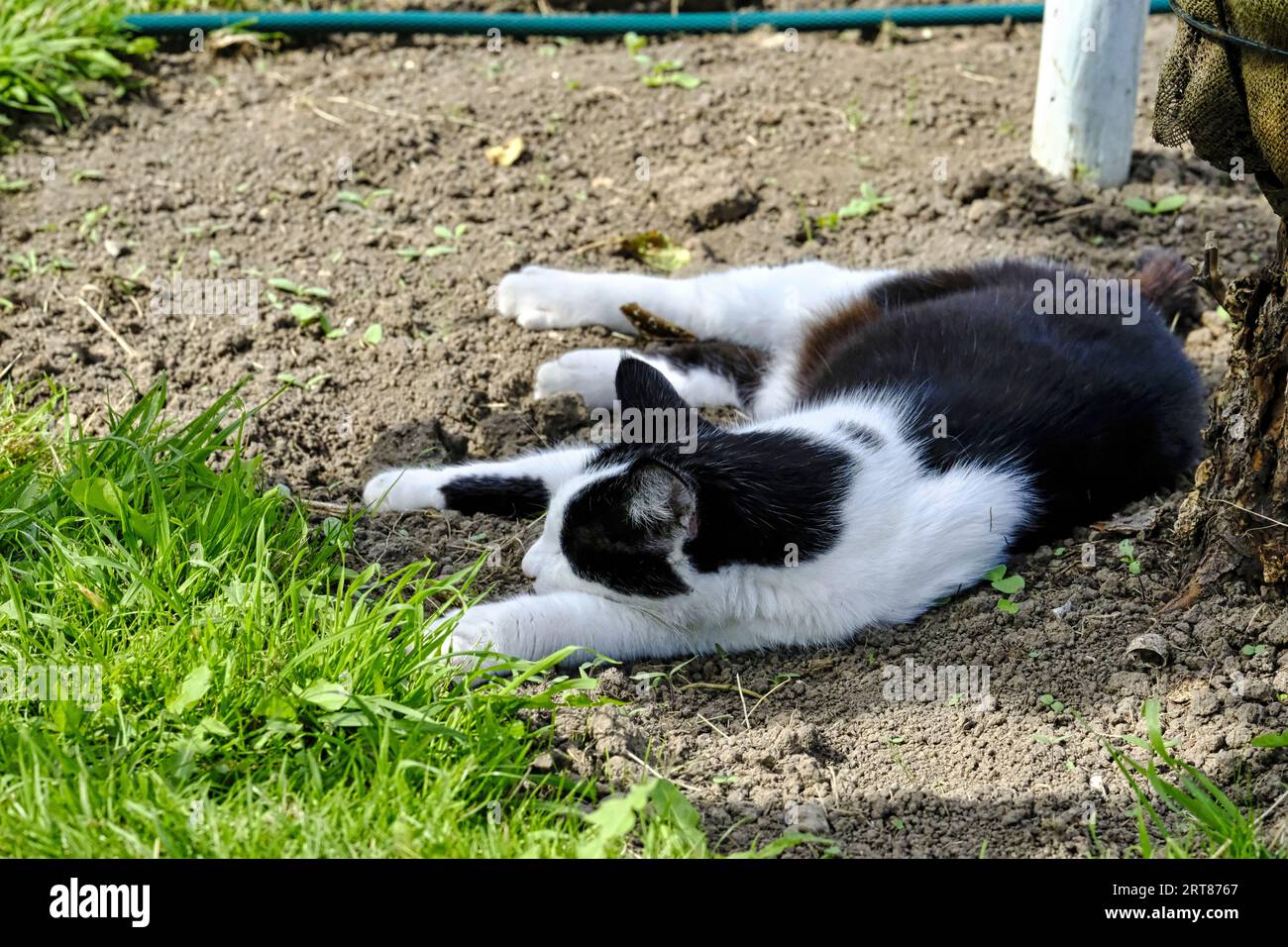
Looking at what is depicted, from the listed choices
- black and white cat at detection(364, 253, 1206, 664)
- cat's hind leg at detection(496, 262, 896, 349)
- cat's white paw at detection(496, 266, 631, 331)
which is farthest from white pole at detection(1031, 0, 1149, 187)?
cat's white paw at detection(496, 266, 631, 331)

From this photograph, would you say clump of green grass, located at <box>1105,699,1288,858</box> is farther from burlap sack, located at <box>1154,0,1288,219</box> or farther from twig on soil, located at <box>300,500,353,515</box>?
twig on soil, located at <box>300,500,353,515</box>

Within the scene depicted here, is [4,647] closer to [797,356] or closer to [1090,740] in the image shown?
[1090,740]

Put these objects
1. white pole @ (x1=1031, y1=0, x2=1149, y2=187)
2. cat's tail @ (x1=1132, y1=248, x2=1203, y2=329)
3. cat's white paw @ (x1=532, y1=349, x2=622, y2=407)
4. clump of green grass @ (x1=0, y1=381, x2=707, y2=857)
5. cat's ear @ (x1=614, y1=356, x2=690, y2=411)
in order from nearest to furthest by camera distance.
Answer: clump of green grass @ (x1=0, y1=381, x2=707, y2=857), cat's ear @ (x1=614, y1=356, x2=690, y2=411), cat's white paw @ (x1=532, y1=349, x2=622, y2=407), cat's tail @ (x1=1132, y1=248, x2=1203, y2=329), white pole @ (x1=1031, y1=0, x2=1149, y2=187)

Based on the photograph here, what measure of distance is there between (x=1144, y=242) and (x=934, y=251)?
2.53ft

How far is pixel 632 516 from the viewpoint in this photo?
2.94m

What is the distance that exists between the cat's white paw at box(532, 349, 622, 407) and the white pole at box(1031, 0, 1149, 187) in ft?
6.72

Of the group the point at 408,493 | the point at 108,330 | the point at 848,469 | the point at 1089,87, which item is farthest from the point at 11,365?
the point at 1089,87

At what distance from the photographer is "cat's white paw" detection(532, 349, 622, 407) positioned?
3.92 metres

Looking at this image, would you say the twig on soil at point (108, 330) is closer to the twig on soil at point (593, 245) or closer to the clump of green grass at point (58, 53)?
the clump of green grass at point (58, 53)

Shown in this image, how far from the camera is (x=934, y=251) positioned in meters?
4.61

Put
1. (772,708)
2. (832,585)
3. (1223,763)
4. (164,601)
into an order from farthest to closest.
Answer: (832,585) → (772,708) → (164,601) → (1223,763)

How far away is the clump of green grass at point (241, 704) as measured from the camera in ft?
7.05

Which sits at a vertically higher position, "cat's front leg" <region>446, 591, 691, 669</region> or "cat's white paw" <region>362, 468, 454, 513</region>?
"cat's white paw" <region>362, 468, 454, 513</region>
